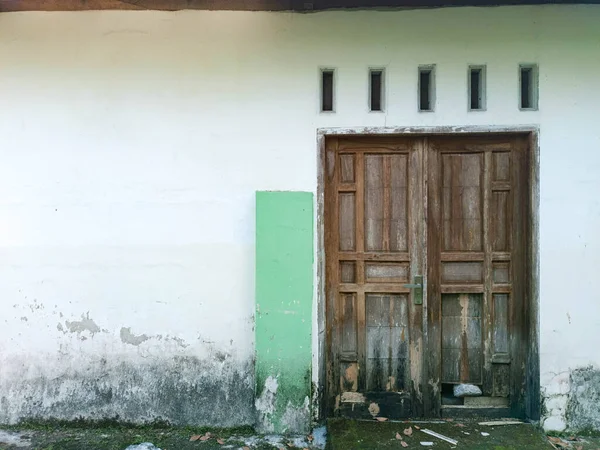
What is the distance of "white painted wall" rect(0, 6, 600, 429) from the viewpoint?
3.27 meters

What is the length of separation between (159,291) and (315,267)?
123 centimetres

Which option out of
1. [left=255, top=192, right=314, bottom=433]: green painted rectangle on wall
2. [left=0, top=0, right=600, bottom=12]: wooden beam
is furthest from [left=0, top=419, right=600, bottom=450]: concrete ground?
[left=0, top=0, right=600, bottom=12]: wooden beam

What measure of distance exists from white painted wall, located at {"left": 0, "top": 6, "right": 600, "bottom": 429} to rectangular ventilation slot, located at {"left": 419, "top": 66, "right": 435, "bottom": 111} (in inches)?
2.7

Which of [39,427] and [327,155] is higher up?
[327,155]

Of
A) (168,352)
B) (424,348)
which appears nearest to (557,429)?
(424,348)

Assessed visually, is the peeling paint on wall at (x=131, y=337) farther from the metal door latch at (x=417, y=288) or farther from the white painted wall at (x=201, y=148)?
the metal door latch at (x=417, y=288)

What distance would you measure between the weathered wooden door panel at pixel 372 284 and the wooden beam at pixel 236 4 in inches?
40.1

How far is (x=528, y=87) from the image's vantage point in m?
3.33

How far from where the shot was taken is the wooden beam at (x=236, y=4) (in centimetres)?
326

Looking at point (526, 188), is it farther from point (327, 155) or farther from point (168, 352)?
point (168, 352)

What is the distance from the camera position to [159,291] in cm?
340

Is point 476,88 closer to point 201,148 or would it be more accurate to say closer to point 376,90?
point 376,90

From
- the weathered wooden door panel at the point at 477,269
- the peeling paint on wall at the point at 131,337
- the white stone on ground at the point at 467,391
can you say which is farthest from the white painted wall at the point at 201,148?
the white stone on ground at the point at 467,391

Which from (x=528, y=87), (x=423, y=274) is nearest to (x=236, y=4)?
(x=528, y=87)
